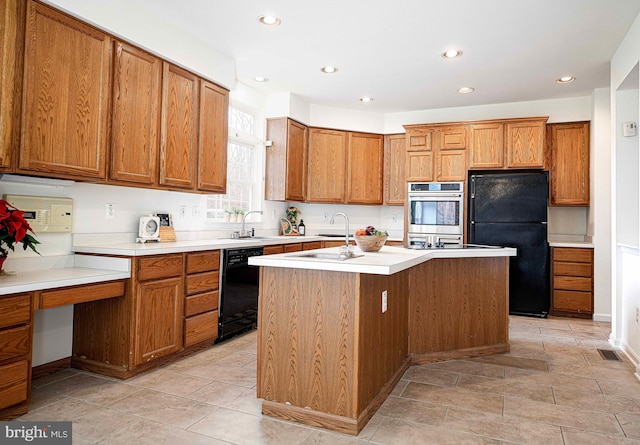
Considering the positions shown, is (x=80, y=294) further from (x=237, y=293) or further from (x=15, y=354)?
(x=237, y=293)

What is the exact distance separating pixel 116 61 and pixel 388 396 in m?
3.03

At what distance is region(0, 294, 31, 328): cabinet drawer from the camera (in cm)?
210

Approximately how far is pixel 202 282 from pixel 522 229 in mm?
3848

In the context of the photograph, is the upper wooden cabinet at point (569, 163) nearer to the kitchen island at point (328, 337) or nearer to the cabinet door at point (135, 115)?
the kitchen island at point (328, 337)

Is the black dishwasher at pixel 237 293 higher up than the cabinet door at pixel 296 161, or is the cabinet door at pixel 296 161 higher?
the cabinet door at pixel 296 161

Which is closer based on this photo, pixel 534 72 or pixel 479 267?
pixel 479 267

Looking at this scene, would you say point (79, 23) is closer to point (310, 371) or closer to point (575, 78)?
point (310, 371)

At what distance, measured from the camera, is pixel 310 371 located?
2248 mm

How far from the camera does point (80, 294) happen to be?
254 centimetres

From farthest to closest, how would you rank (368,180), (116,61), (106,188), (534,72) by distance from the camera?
(368,180), (534,72), (106,188), (116,61)

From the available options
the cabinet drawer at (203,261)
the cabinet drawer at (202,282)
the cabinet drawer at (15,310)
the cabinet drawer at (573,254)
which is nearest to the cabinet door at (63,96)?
the cabinet drawer at (15,310)

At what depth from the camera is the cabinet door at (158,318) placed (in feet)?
9.39

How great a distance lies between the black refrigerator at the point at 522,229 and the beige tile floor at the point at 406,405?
160cm

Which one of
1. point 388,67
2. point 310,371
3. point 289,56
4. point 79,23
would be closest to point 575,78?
point 388,67
